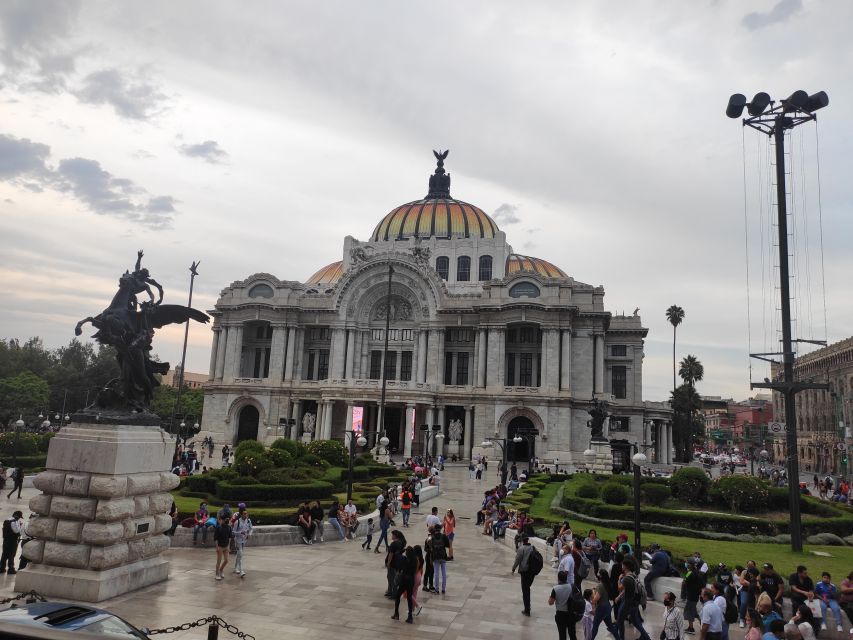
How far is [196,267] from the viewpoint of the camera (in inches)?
2217

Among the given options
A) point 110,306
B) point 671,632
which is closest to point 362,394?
point 110,306

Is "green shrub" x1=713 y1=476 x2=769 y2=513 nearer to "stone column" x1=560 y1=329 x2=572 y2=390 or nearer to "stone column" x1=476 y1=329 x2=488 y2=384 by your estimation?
"stone column" x1=560 y1=329 x2=572 y2=390

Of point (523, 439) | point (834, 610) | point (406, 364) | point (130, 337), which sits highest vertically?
point (406, 364)

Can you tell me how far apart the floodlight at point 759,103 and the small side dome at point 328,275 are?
65.4 meters

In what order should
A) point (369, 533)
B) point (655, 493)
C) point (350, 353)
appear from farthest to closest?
point (350, 353) < point (655, 493) < point (369, 533)

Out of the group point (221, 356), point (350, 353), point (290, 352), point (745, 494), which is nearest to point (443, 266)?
point (350, 353)

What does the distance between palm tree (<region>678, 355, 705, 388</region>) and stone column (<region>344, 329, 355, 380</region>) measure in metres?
49.2

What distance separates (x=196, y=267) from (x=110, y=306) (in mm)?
43541

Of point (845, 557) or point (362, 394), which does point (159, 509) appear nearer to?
point (845, 557)

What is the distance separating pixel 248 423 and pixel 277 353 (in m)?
8.63

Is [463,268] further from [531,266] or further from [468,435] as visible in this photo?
[468,435]

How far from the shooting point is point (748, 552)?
64.1ft

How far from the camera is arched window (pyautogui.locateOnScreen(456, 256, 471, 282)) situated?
244 ft

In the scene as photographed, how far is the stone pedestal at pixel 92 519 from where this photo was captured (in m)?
12.6
